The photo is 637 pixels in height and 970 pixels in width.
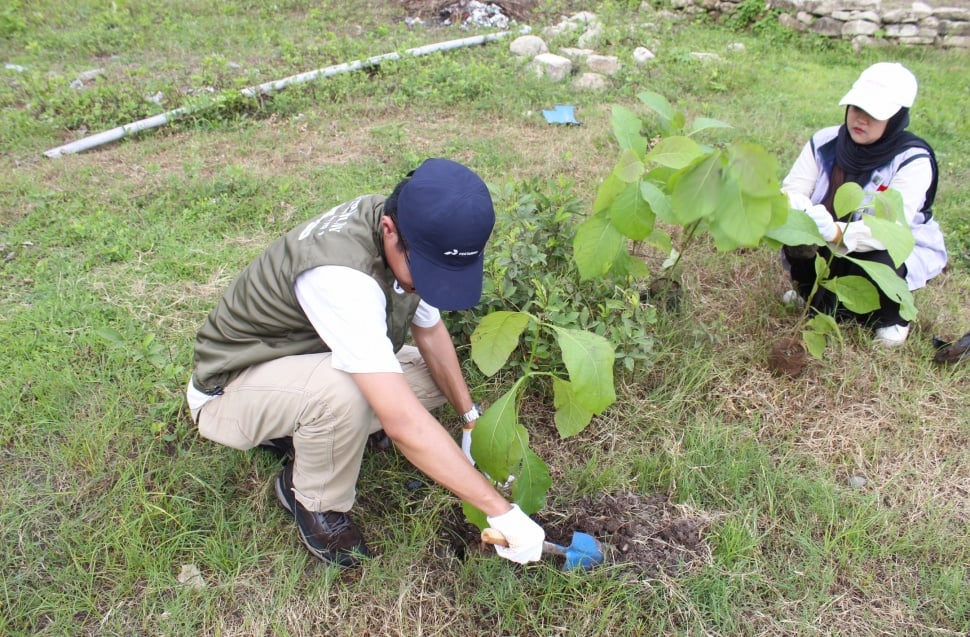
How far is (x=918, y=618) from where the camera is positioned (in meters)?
1.76

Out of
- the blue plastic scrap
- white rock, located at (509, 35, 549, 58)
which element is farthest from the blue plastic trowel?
white rock, located at (509, 35, 549, 58)

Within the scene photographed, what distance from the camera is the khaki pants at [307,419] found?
5.57ft

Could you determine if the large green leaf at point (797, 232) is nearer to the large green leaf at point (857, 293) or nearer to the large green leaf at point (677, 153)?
the large green leaf at point (857, 293)

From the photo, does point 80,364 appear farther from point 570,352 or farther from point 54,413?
point 570,352

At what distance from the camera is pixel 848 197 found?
1.93 metres

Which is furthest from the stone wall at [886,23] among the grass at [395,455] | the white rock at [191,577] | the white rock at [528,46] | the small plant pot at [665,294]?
the white rock at [191,577]

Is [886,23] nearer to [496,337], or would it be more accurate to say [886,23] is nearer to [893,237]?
[893,237]

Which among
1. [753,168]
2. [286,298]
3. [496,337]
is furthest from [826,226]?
[286,298]

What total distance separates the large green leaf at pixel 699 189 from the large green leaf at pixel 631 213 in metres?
0.18

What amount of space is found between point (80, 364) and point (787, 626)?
256cm

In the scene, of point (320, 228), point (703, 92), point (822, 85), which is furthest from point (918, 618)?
point (822, 85)

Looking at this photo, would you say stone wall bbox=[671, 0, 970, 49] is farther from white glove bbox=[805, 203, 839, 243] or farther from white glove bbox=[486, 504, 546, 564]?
white glove bbox=[486, 504, 546, 564]

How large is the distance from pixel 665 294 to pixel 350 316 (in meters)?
1.50

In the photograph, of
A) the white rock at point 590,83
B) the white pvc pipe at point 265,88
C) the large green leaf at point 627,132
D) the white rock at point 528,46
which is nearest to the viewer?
the large green leaf at point 627,132
